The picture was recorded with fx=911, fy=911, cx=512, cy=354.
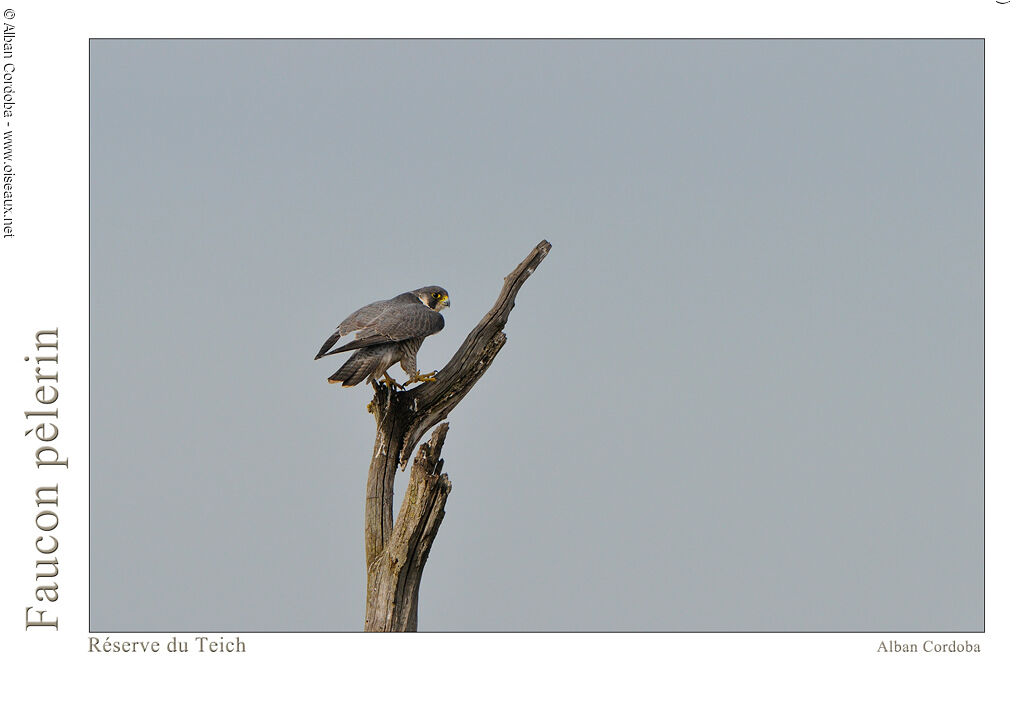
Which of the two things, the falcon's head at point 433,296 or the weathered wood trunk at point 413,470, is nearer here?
the weathered wood trunk at point 413,470

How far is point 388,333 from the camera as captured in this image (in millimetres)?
6418

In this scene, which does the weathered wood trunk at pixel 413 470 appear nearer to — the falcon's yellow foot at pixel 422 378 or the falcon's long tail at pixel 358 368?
the falcon's yellow foot at pixel 422 378

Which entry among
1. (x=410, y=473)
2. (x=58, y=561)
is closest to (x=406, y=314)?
(x=410, y=473)

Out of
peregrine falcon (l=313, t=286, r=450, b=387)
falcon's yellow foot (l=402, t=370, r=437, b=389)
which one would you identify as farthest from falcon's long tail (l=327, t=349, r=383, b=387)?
falcon's yellow foot (l=402, t=370, r=437, b=389)

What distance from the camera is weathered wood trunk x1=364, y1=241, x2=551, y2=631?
6.50m

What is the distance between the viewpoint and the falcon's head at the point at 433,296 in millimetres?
6883

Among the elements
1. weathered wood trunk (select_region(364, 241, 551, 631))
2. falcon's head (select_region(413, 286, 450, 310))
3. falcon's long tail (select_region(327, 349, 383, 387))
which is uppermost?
falcon's head (select_region(413, 286, 450, 310))

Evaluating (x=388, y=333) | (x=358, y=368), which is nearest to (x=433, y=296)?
(x=388, y=333)

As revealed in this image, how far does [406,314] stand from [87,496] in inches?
100

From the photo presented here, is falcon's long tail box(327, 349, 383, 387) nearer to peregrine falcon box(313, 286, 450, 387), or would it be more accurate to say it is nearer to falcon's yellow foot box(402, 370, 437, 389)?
peregrine falcon box(313, 286, 450, 387)

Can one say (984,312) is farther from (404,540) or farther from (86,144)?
(86,144)

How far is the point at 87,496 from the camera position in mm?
6340

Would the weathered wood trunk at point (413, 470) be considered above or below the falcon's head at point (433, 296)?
below

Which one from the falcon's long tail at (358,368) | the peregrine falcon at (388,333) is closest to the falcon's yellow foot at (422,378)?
the peregrine falcon at (388,333)
